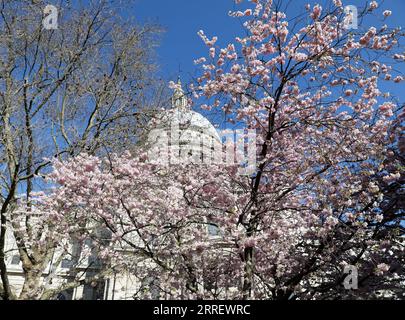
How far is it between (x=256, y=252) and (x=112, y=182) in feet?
12.7

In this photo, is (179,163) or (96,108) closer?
(179,163)

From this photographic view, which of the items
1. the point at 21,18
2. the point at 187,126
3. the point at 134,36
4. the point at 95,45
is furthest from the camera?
the point at 134,36

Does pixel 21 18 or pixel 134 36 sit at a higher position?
pixel 134 36

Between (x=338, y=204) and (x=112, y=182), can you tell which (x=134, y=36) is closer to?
(x=112, y=182)

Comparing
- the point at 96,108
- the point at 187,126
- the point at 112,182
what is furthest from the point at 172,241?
the point at 96,108

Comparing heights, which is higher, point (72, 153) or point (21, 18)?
point (21, 18)

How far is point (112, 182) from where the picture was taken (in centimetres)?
749

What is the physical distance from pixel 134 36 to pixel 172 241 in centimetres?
859

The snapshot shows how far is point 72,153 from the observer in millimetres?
11570

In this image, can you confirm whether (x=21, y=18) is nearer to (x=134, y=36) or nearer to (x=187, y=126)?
(x=134, y=36)

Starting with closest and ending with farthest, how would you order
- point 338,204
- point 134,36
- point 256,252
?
point 338,204
point 256,252
point 134,36
